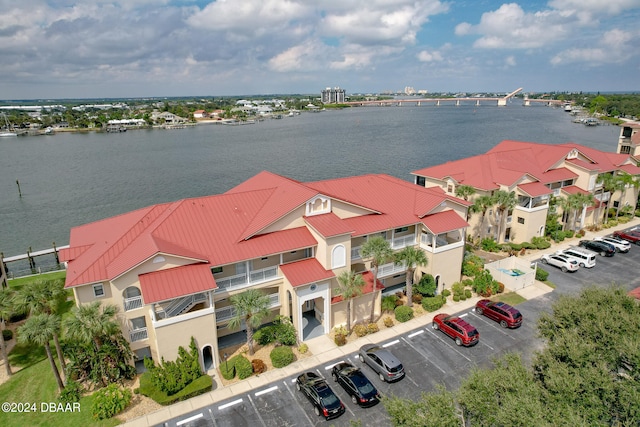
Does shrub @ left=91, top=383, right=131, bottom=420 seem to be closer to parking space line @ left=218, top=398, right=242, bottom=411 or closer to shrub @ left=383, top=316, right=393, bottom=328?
parking space line @ left=218, top=398, right=242, bottom=411

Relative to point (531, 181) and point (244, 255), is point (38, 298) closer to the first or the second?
point (244, 255)

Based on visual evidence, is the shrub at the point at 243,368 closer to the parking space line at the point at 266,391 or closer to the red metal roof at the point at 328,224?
the parking space line at the point at 266,391

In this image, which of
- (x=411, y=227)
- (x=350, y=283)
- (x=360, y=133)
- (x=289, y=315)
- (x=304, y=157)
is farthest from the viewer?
(x=360, y=133)

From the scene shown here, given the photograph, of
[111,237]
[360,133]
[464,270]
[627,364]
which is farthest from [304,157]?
[627,364]

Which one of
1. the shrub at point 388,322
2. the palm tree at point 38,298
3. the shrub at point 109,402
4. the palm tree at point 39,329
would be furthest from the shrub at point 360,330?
the palm tree at point 38,298

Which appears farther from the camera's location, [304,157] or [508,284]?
[304,157]

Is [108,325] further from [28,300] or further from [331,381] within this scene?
[331,381]
